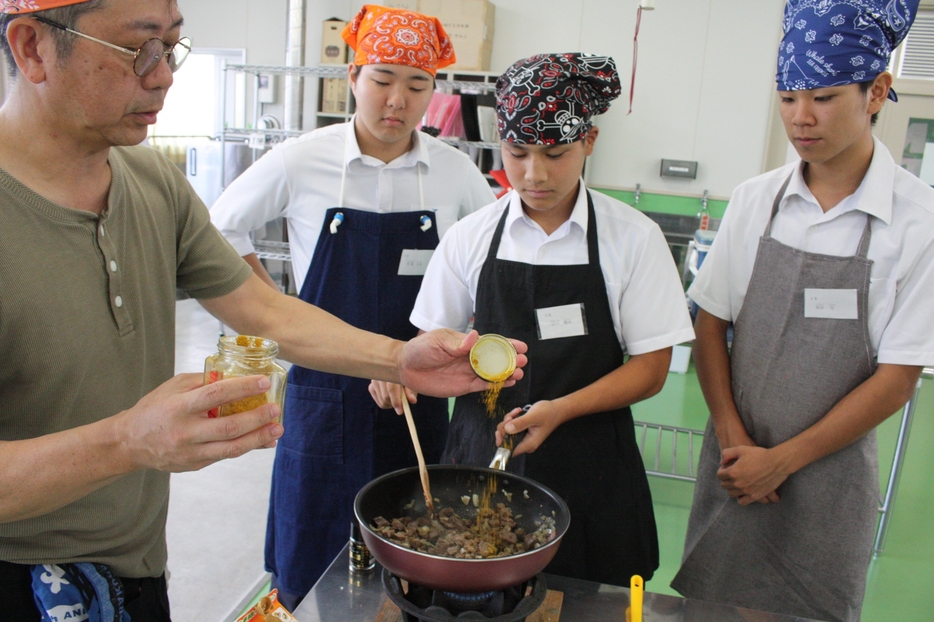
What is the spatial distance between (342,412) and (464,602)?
1110 millimetres

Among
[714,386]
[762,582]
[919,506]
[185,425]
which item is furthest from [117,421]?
[919,506]

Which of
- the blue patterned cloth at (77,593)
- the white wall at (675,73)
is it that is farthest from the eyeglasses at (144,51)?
the white wall at (675,73)

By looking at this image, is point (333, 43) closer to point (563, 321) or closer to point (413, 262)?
point (413, 262)

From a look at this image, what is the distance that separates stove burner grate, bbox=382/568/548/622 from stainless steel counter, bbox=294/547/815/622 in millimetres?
149

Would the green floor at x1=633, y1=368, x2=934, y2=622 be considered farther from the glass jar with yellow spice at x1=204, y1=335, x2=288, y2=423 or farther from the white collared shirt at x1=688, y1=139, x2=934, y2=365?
the glass jar with yellow spice at x1=204, y1=335, x2=288, y2=423

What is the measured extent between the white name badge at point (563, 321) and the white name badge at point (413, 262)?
1.83 ft

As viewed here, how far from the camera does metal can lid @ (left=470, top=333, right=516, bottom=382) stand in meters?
1.46

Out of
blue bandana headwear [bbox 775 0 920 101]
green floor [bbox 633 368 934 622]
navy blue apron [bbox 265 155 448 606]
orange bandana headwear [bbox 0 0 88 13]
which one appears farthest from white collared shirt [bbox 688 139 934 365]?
orange bandana headwear [bbox 0 0 88 13]

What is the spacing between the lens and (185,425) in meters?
0.90

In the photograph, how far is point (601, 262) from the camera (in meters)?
1.82

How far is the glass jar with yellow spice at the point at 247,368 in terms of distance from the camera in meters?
0.96

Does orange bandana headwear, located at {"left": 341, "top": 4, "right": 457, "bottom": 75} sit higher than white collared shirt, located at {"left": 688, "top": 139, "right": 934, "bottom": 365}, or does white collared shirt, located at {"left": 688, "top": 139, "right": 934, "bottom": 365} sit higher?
orange bandana headwear, located at {"left": 341, "top": 4, "right": 457, "bottom": 75}

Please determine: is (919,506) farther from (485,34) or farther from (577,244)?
(485,34)

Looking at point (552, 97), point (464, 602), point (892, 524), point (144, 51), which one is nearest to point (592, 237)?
point (552, 97)
